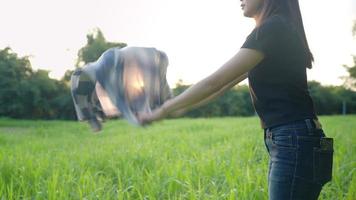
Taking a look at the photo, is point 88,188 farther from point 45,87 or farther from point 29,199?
point 45,87

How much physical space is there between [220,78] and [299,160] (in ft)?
1.29

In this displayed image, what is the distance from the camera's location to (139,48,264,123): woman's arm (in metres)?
1.31

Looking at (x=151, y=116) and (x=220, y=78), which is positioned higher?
(x=220, y=78)

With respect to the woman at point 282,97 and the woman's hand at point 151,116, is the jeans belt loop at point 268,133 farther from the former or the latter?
the woman's hand at point 151,116

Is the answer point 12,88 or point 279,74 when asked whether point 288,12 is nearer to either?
point 279,74

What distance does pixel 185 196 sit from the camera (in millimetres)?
2857

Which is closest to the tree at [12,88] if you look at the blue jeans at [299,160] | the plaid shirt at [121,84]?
the plaid shirt at [121,84]

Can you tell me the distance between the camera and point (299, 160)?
137cm

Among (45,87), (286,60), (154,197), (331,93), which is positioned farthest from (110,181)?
(331,93)

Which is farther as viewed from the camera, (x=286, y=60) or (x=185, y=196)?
(x=185, y=196)

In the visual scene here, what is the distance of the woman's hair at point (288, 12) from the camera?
143cm

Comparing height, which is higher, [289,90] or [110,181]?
[289,90]

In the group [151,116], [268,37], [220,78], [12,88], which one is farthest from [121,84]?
[12,88]

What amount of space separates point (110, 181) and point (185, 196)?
0.95 m
